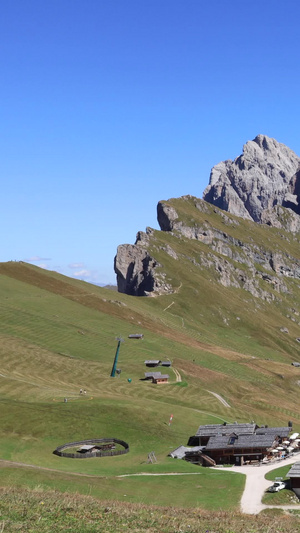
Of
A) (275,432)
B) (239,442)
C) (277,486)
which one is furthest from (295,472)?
(275,432)

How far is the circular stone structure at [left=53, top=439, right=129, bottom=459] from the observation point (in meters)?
75.2

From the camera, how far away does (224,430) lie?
8875cm

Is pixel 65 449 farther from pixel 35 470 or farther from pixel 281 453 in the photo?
pixel 281 453

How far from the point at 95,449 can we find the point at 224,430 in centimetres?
2161

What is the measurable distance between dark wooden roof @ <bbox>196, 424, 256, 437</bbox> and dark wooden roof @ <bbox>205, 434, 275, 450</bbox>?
187 centimetres

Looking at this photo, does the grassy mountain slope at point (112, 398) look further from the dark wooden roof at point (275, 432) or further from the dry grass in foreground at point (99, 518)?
the dry grass in foreground at point (99, 518)

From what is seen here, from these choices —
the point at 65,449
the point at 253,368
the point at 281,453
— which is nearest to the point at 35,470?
the point at 65,449

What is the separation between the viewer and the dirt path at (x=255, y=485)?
2218 inches

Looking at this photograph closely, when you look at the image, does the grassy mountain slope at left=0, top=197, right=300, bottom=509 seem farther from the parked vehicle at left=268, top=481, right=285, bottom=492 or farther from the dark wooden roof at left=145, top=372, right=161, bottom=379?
the parked vehicle at left=268, top=481, right=285, bottom=492

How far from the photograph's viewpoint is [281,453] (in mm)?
85812

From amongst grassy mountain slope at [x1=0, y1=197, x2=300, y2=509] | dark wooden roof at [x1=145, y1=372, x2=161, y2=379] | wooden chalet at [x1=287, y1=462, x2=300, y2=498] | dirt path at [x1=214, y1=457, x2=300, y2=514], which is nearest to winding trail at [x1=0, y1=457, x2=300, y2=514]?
dirt path at [x1=214, y1=457, x2=300, y2=514]

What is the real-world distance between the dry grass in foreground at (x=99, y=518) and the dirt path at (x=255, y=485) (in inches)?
628

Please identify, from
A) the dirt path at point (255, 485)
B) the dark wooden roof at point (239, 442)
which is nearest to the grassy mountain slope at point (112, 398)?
the dirt path at point (255, 485)

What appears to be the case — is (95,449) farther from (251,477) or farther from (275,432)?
(275,432)
